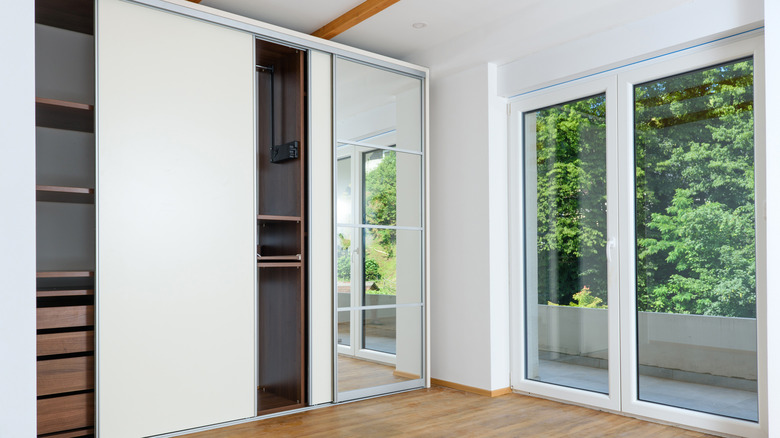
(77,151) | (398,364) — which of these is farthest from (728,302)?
(77,151)

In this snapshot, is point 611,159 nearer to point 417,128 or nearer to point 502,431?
point 417,128

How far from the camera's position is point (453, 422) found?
11.2 ft

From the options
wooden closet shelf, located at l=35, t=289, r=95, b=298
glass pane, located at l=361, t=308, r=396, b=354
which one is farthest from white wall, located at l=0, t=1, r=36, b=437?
glass pane, located at l=361, t=308, r=396, b=354

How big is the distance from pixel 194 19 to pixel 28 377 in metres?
3.31

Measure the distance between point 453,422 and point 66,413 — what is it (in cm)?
215

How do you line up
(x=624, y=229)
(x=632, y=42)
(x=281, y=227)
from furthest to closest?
(x=281, y=227) → (x=624, y=229) → (x=632, y=42)

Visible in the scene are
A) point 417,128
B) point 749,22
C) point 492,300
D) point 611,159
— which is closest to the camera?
point 749,22

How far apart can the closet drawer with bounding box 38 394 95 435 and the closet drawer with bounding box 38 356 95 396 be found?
0.05 meters

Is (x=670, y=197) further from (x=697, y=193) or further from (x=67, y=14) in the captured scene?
(x=67, y=14)

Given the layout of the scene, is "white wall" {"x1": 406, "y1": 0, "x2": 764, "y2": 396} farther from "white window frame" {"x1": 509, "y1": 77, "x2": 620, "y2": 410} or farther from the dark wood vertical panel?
the dark wood vertical panel

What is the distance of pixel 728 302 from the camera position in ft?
10.1

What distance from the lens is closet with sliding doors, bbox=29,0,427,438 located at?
3012 mm

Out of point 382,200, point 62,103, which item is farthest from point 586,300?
point 62,103

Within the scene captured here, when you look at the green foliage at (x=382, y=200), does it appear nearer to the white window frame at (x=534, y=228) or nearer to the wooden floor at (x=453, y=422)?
the white window frame at (x=534, y=228)
